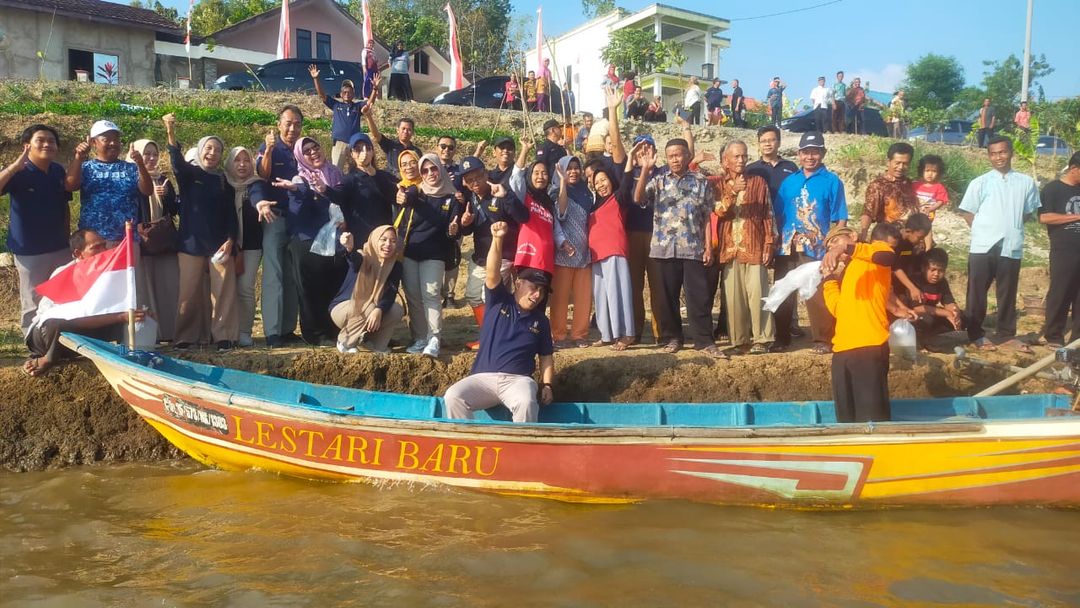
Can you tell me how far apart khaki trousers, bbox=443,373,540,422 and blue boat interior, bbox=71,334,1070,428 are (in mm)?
325

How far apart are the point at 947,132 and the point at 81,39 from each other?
24373 millimetres

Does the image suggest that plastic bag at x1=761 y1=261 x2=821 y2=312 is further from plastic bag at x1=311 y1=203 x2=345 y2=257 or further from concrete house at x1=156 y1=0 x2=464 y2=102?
concrete house at x1=156 y1=0 x2=464 y2=102

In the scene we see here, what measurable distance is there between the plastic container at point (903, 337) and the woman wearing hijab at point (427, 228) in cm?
363

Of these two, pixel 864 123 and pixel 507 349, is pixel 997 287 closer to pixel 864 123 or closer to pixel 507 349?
pixel 507 349

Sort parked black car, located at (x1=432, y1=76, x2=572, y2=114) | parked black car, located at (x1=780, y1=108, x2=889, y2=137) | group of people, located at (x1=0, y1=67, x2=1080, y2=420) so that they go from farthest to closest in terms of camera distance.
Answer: parked black car, located at (x1=780, y1=108, x2=889, y2=137) → parked black car, located at (x1=432, y1=76, x2=572, y2=114) → group of people, located at (x1=0, y1=67, x2=1080, y2=420)

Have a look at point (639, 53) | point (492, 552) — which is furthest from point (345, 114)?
point (639, 53)

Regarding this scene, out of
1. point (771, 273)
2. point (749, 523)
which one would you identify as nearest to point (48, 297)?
point (749, 523)

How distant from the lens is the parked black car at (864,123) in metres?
19.8

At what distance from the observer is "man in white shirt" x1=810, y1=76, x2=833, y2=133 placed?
62.1 feet

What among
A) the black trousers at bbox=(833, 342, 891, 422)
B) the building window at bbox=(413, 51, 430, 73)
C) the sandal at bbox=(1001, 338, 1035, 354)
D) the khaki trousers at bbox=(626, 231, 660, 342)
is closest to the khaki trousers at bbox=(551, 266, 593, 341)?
the khaki trousers at bbox=(626, 231, 660, 342)

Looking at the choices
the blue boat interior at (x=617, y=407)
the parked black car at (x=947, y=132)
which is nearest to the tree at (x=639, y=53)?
the parked black car at (x=947, y=132)

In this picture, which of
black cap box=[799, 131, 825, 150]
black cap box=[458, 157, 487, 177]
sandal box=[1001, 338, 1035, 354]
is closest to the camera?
black cap box=[458, 157, 487, 177]

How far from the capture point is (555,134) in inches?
303

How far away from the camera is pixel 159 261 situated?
6.58 m
